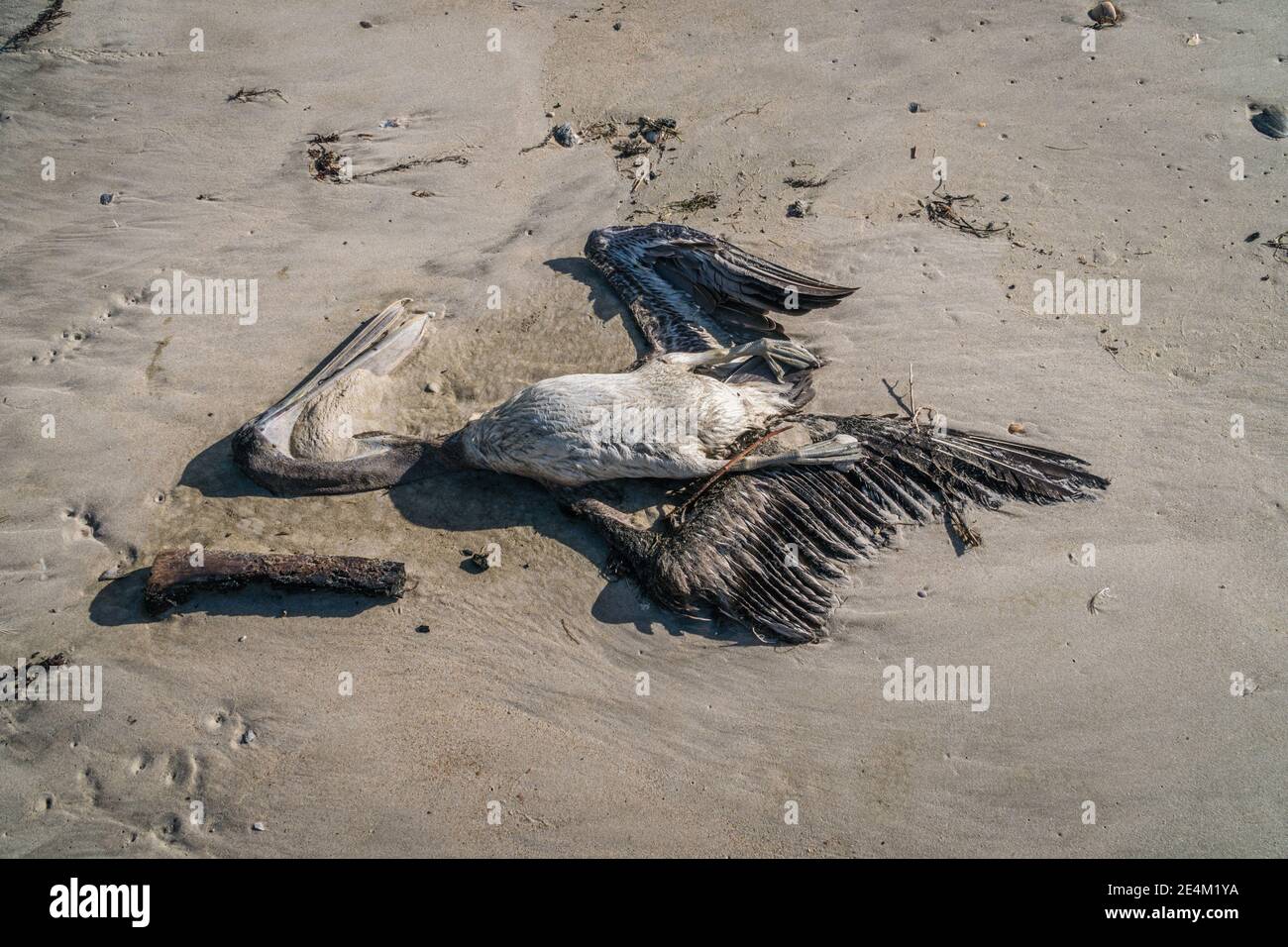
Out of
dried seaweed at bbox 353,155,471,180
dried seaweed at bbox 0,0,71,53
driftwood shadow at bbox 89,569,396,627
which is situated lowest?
driftwood shadow at bbox 89,569,396,627

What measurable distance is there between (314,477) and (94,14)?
250 inches

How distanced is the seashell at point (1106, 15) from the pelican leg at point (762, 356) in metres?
5.15

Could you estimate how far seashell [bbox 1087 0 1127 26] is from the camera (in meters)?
7.85

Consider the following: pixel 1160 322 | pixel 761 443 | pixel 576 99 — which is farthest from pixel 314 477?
pixel 1160 322

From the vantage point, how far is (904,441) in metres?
5.47

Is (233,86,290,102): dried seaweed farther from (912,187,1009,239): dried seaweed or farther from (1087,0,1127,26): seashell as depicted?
(1087,0,1127,26): seashell

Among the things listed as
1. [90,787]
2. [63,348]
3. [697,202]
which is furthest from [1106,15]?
[90,787]

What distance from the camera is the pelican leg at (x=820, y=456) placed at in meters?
5.37

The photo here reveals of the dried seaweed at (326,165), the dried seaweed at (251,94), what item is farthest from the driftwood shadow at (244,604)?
the dried seaweed at (251,94)

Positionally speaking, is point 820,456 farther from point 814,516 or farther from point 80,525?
point 80,525

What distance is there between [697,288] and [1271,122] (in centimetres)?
559

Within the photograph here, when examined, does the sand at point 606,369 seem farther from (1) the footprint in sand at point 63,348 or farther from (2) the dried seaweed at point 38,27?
(2) the dried seaweed at point 38,27

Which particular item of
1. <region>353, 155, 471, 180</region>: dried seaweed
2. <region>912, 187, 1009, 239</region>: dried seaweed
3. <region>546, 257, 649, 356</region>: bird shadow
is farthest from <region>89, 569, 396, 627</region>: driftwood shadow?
<region>912, 187, 1009, 239</region>: dried seaweed
